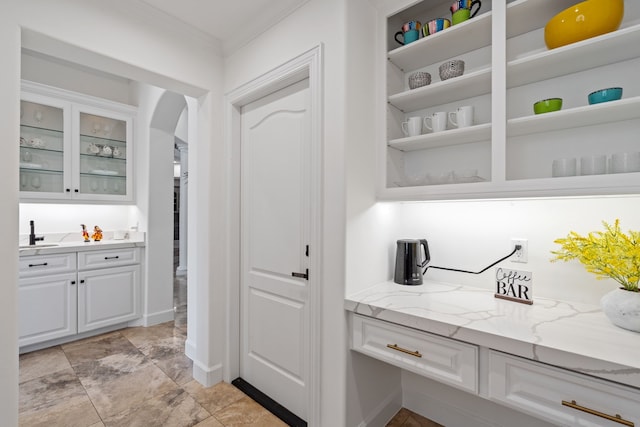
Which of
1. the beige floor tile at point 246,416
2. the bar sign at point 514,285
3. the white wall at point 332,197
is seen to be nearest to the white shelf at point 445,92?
the white wall at point 332,197

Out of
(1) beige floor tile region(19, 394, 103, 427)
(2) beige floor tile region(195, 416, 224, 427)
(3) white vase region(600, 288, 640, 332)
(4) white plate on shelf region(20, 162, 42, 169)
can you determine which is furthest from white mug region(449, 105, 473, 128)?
(4) white plate on shelf region(20, 162, 42, 169)

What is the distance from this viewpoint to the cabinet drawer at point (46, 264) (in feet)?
8.82

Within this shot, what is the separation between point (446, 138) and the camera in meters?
1.64

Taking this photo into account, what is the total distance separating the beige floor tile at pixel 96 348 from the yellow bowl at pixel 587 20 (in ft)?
12.4

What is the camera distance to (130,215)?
3.77 m

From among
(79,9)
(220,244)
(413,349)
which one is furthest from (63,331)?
(413,349)

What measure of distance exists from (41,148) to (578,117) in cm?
429

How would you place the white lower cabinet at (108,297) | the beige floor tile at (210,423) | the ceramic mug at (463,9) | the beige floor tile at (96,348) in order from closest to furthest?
the ceramic mug at (463,9)
the beige floor tile at (210,423)
the beige floor tile at (96,348)
the white lower cabinet at (108,297)

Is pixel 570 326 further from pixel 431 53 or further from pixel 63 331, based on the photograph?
pixel 63 331

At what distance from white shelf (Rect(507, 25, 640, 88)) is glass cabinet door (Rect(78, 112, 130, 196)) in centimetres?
384

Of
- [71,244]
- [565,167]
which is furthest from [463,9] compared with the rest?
[71,244]

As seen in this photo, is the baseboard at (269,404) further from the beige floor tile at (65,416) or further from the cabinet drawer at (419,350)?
the beige floor tile at (65,416)

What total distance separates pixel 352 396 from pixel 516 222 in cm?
130

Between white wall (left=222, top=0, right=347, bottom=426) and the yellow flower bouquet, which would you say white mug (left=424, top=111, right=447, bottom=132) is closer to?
white wall (left=222, top=0, right=347, bottom=426)
